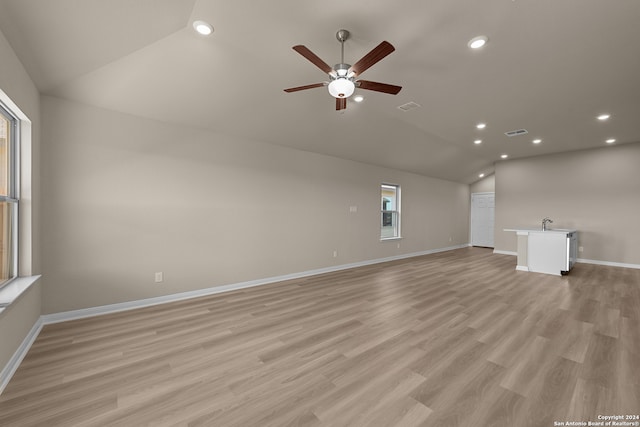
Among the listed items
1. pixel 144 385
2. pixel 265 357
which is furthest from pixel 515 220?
pixel 144 385

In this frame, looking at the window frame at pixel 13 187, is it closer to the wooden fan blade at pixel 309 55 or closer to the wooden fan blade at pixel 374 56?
the wooden fan blade at pixel 309 55

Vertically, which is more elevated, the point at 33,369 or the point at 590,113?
the point at 590,113

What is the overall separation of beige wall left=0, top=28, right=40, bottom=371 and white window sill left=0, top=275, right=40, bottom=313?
0.06 meters

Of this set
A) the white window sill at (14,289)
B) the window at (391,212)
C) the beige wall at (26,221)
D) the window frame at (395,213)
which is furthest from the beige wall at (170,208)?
the window at (391,212)

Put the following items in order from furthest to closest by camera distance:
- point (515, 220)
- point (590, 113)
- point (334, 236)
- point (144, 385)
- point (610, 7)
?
1. point (515, 220)
2. point (334, 236)
3. point (590, 113)
4. point (610, 7)
5. point (144, 385)

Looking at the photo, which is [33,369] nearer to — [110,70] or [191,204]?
[191,204]

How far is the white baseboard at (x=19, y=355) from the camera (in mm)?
1937

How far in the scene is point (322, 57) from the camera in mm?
2879

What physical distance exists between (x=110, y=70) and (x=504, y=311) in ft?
18.2

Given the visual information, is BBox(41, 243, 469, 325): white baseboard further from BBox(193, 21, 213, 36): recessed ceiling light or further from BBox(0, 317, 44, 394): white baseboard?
BBox(193, 21, 213, 36): recessed ceiling light

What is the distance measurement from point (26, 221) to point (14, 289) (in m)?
0.72

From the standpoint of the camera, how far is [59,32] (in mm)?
2080

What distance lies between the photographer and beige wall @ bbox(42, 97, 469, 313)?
3.04 m

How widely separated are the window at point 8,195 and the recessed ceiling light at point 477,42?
4.41 meters
